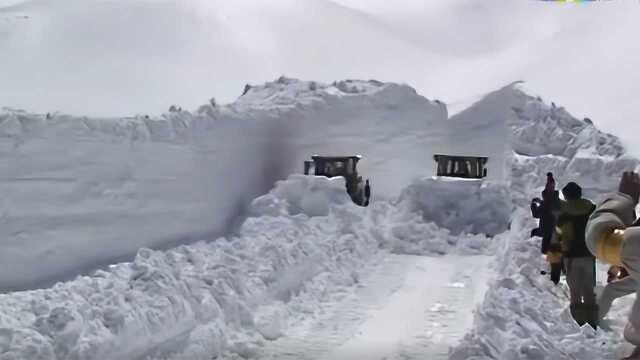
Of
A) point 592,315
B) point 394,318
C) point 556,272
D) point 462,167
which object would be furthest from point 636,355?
point 462,167

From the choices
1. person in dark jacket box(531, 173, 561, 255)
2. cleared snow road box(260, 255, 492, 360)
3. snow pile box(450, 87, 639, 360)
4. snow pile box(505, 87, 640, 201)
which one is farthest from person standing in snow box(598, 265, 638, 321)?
snow pile box(505, 87, 640, 201)

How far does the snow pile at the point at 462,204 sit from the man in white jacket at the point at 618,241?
12.0 metres

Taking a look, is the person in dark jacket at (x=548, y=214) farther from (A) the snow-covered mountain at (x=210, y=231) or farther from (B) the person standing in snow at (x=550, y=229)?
(A) the snow-covered mountain at (x=210, y=231)

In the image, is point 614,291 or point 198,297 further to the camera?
point 198,297

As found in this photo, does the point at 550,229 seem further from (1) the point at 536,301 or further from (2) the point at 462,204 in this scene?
(2) the point at 462,204

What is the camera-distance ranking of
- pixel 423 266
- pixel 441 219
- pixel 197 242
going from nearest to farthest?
pixel 197 242, pixel 423 266, pixel 441 219

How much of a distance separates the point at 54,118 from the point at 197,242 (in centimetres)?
269

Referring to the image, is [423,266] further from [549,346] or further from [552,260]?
[549,346]

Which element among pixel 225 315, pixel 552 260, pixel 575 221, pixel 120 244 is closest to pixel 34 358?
pixel 225 315

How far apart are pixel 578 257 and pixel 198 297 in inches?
132

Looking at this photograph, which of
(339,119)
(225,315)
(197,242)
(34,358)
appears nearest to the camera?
(34,358)

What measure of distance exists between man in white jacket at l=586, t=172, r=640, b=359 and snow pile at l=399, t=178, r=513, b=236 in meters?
12.0

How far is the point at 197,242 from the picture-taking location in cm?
880

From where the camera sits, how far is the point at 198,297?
A: 6336 millimetres
